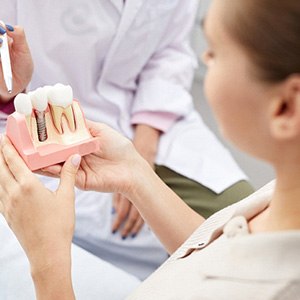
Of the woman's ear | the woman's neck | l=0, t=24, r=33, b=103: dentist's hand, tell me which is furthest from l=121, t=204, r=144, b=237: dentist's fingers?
the woman's ear

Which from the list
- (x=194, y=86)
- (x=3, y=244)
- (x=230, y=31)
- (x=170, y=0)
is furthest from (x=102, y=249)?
(x=194, y=86)

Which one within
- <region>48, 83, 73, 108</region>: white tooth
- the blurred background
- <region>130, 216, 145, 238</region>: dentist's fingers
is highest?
<region>48, 83, 73, 108</region>: white tooth

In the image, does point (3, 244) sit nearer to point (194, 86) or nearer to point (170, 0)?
point (170, 0)

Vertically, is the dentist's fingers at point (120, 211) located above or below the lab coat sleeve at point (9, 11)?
below

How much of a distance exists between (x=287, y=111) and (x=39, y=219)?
33cm

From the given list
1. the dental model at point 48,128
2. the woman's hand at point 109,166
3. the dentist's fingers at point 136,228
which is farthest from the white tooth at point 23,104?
the dentist's fingers at point 136,228

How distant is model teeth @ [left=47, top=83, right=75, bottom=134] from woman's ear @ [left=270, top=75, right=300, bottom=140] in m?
0.35

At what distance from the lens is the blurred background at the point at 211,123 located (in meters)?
1.88

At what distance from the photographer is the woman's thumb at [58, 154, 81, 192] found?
0.73 meters

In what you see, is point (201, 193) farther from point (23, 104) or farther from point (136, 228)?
point (23, 104)

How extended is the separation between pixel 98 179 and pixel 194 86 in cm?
148

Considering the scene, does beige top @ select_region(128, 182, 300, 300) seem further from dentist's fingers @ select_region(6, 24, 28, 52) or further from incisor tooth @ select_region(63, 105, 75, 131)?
dentist's fingers @ select_region(6, 24, 28, 52)

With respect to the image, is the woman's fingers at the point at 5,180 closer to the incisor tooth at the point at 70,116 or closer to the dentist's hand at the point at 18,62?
the incisor tooth at the point at 70,116

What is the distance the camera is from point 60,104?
791mm
